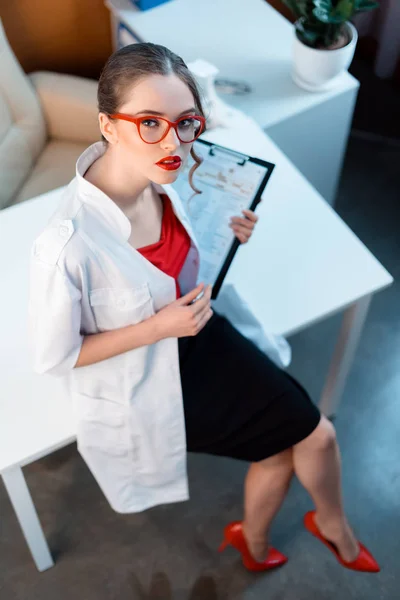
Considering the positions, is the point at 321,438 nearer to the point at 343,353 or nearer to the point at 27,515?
the point at 343,353

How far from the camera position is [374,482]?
208 centimetres

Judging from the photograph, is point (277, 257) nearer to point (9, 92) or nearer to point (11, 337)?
point (11, 337)

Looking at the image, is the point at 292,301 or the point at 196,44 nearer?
the point at 292,301

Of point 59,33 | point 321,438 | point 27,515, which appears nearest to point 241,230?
point 321,438

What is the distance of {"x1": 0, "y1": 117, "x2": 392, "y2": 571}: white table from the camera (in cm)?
142

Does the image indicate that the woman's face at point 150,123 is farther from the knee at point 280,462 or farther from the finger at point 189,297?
the knee at point 280,462

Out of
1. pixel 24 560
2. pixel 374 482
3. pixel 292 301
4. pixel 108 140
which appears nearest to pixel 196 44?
pixel 292 301

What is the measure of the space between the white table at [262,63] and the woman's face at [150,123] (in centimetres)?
88

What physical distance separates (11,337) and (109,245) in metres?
0.37

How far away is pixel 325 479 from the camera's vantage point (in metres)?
1.64

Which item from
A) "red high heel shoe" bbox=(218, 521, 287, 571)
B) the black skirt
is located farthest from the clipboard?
"red high heel shoe" bbox=(218, 521, 287, 571)

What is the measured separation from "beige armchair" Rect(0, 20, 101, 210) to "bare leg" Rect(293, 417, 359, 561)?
1.00 metres

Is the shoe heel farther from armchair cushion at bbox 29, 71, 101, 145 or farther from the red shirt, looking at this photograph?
armchair cushion at bbox 29, 71, 101, 145

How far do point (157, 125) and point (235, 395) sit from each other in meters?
0.61
